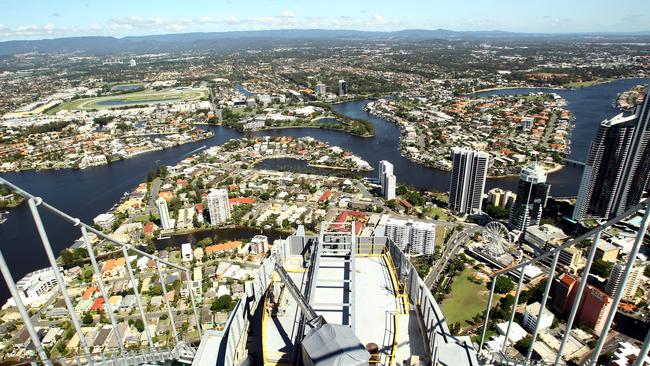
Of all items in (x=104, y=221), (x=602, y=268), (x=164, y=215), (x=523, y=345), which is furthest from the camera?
(x=104, y=221)

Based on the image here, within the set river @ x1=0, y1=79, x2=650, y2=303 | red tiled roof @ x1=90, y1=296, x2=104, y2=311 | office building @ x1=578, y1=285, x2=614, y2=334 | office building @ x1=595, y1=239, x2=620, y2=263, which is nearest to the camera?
office building @ x1=578, y1=285, x2=614, y2=334

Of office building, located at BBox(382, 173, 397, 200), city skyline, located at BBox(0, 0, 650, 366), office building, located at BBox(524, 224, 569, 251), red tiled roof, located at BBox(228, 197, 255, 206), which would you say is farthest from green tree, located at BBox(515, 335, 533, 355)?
red tiled roof, located at BBox(228, 197, 255, 206)

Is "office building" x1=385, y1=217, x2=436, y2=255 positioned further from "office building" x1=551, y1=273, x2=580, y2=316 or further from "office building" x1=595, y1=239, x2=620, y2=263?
"office building" x1=595, y1=239, x2=620, y2=263

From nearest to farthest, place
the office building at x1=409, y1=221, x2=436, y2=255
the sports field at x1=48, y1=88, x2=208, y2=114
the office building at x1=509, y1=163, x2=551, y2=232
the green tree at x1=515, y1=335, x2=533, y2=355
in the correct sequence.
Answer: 1. the green tree at x1=515, y1=335, x2=533, y2=355
2. the office building at x1=409, y1=221, x2=436, y2=255
3. the office building at x1=509, y1=163, x2=551, y2=232
4. the sports field at x1=48, y1=88, x2=208, y2=114

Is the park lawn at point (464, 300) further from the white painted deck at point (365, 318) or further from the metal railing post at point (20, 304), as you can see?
the metal railing post at point (20, 304)

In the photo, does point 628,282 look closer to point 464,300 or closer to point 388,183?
point 464,300

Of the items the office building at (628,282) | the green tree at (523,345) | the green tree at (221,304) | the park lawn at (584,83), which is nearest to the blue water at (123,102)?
the green tree at (221,304)

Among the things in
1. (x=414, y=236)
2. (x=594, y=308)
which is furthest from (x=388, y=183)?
(x=594, y=308)
